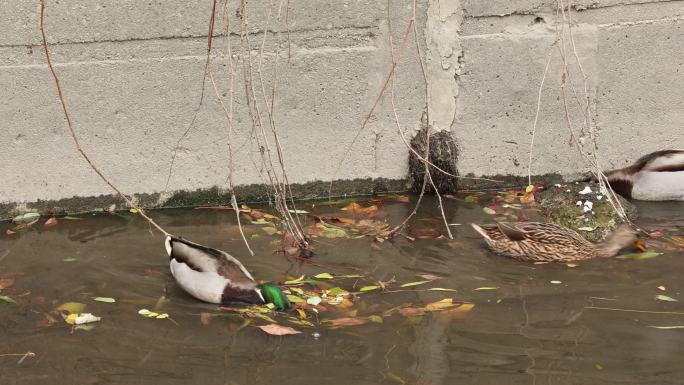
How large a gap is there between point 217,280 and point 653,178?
3.35 m

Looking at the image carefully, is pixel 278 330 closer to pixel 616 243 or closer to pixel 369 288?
pixel 369 288

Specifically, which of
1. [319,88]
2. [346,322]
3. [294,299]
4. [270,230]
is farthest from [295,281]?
[319,88]

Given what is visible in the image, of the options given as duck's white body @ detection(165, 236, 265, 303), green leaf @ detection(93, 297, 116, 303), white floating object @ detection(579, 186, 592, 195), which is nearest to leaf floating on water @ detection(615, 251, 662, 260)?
white floating object @ detection(579, 186, 592, 195)

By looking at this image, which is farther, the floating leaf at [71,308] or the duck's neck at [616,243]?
the duck's neck at [616,243]

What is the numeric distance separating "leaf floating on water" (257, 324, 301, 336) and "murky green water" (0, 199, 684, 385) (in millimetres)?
52

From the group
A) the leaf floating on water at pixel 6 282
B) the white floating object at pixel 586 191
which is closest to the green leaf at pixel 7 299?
the leaf floating on water at pixel 6 282

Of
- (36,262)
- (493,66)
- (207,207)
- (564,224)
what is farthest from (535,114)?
(36,262)

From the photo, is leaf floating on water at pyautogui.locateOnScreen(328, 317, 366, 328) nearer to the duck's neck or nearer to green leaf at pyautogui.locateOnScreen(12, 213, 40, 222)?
the duck's neck

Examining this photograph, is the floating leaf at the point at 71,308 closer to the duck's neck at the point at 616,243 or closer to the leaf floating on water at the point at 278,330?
the leaf floating on water at the point at 278,330

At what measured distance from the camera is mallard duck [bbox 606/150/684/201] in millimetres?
6695

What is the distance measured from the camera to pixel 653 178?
671cm

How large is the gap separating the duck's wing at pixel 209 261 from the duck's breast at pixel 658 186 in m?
3.11

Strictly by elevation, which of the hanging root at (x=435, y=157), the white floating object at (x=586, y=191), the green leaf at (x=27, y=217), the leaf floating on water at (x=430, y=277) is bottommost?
the leaf floating on water at (x=430, y=277)

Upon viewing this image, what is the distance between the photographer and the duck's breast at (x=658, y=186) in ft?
22.0
